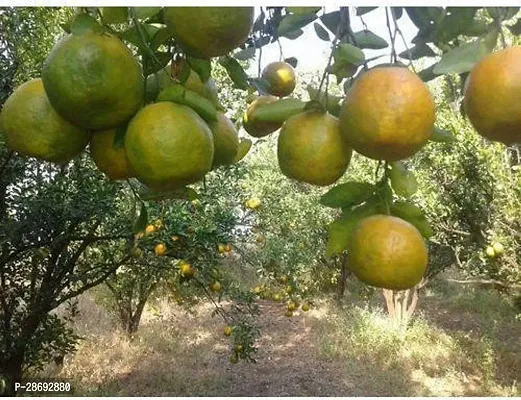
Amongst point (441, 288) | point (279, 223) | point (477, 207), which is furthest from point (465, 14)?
point (441, 288)

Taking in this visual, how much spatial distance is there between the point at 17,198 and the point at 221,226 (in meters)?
1.36

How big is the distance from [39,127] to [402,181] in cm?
48

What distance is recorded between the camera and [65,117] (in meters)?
0.63

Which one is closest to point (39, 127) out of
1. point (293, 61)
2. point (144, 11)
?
point (144, 11)

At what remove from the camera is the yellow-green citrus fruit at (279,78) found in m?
1.06

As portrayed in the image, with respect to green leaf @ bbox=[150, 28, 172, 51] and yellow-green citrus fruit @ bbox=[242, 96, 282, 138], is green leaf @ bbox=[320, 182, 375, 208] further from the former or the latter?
green leaf @ bbox=[150, 28, 172, 51]

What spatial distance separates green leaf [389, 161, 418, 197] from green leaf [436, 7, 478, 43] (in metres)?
0.19

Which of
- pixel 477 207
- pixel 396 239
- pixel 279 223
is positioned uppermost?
pixel 279 223

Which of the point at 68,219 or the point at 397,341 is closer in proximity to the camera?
the point at 68,219

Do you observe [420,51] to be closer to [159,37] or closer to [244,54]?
[159,37]

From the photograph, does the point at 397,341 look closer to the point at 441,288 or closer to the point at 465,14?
the point at 441,288

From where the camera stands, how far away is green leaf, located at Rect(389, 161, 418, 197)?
0.75 meters

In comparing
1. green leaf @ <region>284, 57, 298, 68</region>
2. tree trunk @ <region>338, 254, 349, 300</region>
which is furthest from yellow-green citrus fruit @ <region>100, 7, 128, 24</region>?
tree trunk @ <region>338, 254, 349, 300</region>

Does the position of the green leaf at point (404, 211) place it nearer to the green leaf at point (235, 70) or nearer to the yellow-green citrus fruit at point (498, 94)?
the yellow-green citrus fruit at point (498, 94)
